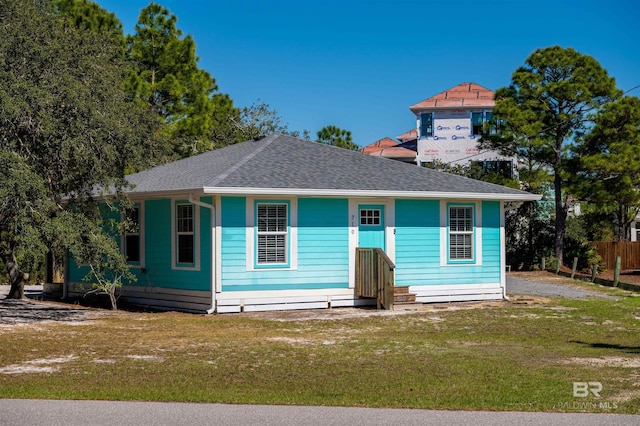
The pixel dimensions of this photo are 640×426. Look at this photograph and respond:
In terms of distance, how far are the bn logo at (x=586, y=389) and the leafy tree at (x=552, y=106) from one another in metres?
27.8

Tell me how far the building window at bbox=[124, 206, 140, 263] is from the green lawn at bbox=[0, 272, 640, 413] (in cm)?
310

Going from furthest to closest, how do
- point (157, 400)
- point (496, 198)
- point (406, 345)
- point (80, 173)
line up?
point (496, 198), point (80, 173), point (406, 345), point (157, 400)

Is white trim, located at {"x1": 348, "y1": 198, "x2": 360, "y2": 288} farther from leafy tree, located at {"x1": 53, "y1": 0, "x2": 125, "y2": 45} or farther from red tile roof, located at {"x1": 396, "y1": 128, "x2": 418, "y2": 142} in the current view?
red tile roof, located at {"x1": 396, "y1": 128, "x2": 418, "y2": 142}

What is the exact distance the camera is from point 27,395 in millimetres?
9164

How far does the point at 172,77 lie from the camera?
109 feet

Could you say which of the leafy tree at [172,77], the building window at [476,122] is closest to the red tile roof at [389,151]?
the building window at [476,122]

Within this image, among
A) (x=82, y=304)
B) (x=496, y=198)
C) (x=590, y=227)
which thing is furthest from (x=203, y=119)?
(x=590, y=227)

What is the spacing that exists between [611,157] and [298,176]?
1939cm

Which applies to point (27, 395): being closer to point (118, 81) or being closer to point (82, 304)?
point (118, 81)

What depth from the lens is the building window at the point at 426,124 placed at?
47.8 metres

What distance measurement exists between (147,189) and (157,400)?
12.4 metres

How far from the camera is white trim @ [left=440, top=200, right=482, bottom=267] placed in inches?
859

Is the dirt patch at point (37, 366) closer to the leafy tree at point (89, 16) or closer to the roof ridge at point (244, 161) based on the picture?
the roof ridge at point (244, 161)

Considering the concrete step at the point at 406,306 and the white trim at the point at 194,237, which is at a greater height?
the white trim at the point at 194,237
